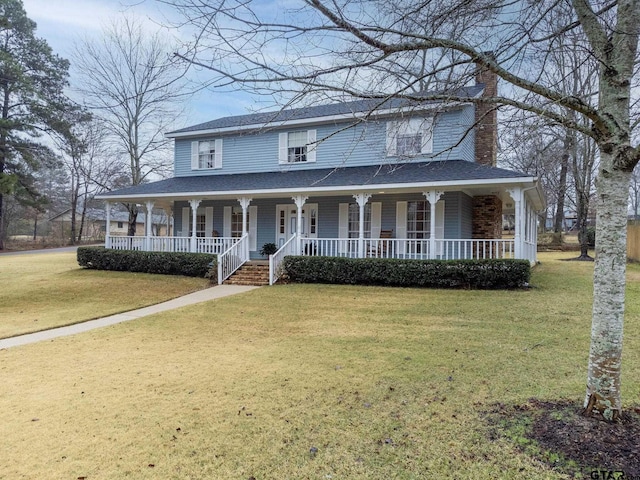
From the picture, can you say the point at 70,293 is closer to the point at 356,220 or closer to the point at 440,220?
the point at 356,220

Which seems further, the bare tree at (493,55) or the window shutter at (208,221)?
the window shutter at (208,221)

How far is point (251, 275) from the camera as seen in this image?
1419cm

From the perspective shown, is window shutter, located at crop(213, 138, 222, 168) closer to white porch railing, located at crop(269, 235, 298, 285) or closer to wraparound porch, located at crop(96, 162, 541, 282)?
wraparound porch, located at crop(96, 162, 541, 282)

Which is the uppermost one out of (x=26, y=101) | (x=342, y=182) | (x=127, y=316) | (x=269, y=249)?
(x=26, y=101)

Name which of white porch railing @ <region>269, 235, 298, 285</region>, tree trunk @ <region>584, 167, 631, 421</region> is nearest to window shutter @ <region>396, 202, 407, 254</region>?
white porch railing @ <region>269, 235, 298, 285</region>

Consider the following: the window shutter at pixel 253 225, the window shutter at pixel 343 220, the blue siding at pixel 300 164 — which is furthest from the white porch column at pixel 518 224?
the window shutter at pixel 253 225

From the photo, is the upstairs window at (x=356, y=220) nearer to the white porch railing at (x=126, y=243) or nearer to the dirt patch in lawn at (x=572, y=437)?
the white porch railing at (x=126, y=243)

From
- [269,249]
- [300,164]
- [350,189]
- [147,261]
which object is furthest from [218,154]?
[350,189]

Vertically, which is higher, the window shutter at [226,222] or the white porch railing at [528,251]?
the window shutter at [226,222]

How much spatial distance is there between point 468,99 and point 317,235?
1309cm

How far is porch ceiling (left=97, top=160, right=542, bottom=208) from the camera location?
1223 cm

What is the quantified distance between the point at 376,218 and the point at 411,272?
381cm

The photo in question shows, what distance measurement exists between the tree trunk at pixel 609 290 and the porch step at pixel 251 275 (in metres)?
11.0

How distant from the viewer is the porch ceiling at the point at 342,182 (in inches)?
481
